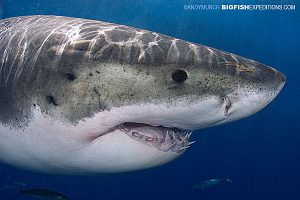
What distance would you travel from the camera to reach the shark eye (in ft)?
7.95

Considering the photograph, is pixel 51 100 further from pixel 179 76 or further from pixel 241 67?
pixel 241 67

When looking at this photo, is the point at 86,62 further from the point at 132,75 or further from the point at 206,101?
the point at 206,101

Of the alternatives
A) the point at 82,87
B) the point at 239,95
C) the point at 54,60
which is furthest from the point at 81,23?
the point at 239,95

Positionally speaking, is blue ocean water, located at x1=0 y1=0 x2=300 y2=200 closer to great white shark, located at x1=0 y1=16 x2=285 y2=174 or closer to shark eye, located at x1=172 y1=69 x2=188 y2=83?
great white shark, located at x1=0 y1=16 x2=285 y2=174

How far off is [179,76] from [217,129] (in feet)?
103

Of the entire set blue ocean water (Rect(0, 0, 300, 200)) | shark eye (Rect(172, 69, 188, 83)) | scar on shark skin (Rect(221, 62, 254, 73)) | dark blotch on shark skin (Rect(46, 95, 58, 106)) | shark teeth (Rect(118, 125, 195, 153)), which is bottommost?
blue ocean water (Rect(0, 0, 300, 200))

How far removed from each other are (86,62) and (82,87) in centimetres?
19

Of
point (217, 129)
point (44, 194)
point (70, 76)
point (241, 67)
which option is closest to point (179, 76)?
point (241, 67)

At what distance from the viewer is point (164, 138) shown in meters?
2.76

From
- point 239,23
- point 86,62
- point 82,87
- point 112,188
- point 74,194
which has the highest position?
point 86,62

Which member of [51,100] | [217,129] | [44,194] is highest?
[51,100]

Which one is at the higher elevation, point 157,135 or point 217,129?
point 157,135

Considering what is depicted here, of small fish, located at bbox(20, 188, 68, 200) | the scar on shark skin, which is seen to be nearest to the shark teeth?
the scar on shark skin

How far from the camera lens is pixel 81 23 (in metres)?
3.21
